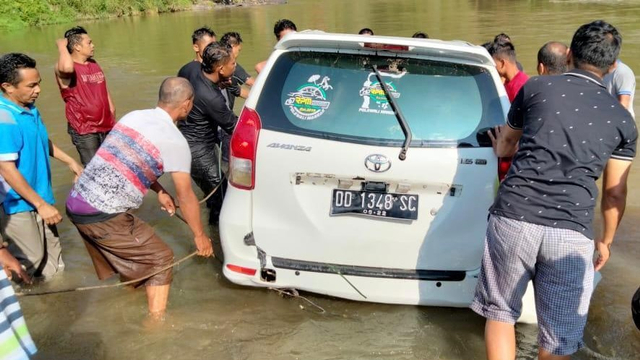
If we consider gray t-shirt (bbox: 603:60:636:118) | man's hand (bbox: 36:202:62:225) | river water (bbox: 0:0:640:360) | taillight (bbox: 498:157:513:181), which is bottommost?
river water (bbox: 0:0:640:360)

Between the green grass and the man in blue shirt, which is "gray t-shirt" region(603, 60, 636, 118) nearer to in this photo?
the man in blue shirt

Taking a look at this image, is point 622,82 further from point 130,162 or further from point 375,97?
point 130,162

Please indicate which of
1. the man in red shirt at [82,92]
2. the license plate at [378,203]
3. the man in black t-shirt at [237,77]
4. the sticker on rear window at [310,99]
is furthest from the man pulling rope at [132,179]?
the man in black t-shirt at [237,77]

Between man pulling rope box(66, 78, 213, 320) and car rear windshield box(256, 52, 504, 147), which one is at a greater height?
car rear windshield box(256, 52, 504, 147)

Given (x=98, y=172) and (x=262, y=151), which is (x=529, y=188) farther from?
(x=98, y=172)

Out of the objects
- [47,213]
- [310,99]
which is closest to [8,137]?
[47,213]

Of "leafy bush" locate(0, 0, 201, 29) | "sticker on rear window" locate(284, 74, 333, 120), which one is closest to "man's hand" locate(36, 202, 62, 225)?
"sticker on rear window" locate(284, 74, 333, 120)

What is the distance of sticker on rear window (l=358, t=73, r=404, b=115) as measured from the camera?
3092mm

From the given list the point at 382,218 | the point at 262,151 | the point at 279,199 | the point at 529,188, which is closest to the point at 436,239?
the point at 382,218

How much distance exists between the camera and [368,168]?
2.98m

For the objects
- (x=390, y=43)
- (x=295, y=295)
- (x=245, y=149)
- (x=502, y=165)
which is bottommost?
(x=295, y=295)

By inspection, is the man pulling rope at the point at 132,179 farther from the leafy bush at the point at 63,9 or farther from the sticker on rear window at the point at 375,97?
the leafy bush at the point at 63,9

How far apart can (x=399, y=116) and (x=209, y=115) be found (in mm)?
2103

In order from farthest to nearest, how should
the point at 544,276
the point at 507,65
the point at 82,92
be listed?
1. the point at 82,92
2. the point at 507,65
3. the point at 544,276
